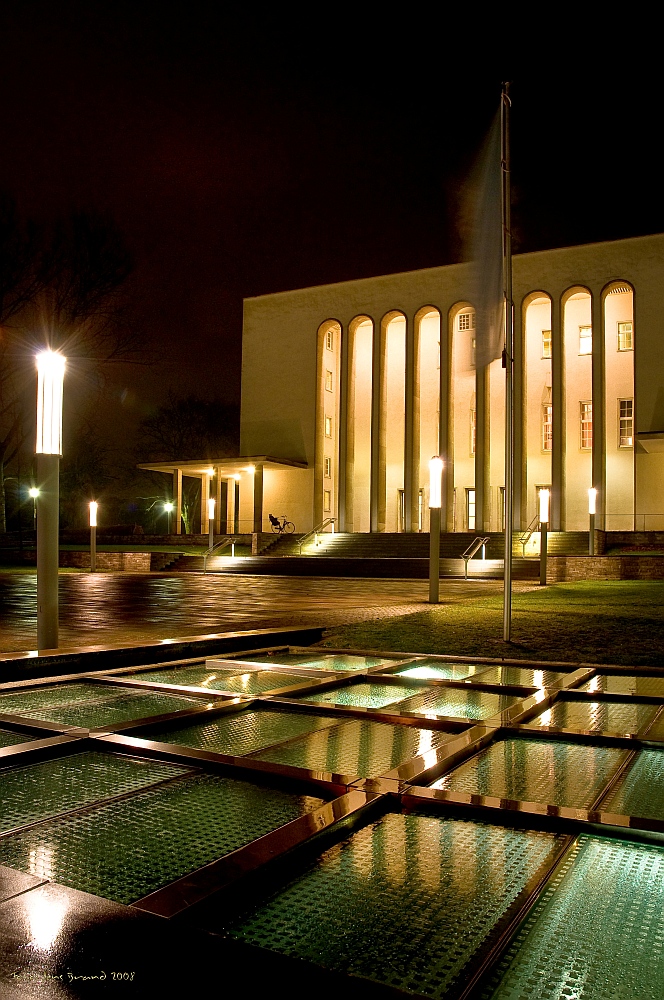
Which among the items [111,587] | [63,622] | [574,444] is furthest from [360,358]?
[63,622]

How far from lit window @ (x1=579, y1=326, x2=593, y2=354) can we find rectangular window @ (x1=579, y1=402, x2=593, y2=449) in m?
2.49

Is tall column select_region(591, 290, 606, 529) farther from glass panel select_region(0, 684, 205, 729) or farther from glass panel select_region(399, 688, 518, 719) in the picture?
glass panel select_region(0, 684, 205, 729)

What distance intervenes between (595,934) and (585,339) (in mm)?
36897

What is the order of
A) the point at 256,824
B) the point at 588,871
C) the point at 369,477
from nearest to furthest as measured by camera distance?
1. the point at 588,871
2. the point at 256,824
3. the point at 369,477

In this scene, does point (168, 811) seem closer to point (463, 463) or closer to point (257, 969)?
point (257, 969)

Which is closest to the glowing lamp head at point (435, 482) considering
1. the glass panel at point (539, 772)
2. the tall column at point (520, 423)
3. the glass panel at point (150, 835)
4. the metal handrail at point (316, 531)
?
the glass panel at point (539, 772)

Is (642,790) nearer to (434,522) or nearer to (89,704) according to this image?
(89,704)

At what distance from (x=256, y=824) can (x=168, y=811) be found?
38 centimetres

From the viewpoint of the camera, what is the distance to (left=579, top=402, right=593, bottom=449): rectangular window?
35.8 metres

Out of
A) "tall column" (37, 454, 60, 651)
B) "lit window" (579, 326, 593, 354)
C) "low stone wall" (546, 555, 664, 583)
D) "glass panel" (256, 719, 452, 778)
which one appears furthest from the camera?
"lit window" (579, 326, 593, 354)

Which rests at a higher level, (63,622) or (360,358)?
(360,358)

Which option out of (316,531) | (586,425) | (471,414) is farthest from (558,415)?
(316,531)

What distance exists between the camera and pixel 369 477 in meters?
41.6

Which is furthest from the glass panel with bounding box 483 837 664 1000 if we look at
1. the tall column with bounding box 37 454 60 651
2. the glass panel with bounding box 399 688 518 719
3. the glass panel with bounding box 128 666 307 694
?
the tall column with bounding box 37 454 60 651
